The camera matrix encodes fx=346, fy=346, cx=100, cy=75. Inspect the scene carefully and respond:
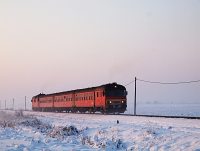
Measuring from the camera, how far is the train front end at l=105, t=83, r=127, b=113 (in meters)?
40.1

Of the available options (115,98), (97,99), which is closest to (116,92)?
(115,98)

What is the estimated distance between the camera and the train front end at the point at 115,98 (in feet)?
132

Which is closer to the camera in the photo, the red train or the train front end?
the train front end

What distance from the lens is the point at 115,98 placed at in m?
40.8

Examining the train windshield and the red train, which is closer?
the red train

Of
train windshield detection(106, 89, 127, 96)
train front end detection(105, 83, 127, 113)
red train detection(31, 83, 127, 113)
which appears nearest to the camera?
train front end detection(105, 83, 127, 113)

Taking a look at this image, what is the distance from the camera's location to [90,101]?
43906mm

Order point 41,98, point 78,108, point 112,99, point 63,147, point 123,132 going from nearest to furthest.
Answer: point 63,147 → point 123,132 → point 112,99 → point 78,108 → point 41,98

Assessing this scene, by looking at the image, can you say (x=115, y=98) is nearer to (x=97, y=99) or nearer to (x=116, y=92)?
(x=116, y=92)

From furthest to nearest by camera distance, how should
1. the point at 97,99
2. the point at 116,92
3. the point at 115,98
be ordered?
the point at 97,99
the point at 116,92
the point at 115,98

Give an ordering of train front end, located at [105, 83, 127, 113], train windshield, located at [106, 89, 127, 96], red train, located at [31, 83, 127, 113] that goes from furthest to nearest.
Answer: train windshield, located at [106, 89, 127, 96]
red train, located at [31, 83, 127, 113]
train front end, located at [105, 83, 127, 113]

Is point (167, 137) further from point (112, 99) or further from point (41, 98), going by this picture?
point (41, 98)

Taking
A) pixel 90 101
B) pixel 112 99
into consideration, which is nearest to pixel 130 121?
pixel 112 99

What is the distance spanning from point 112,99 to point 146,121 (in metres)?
16.0
